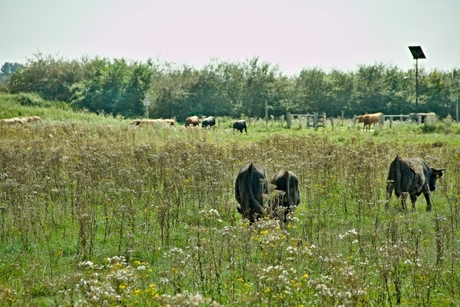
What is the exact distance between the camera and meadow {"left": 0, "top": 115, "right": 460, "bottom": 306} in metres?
6.68

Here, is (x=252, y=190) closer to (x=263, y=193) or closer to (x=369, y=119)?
(x=263, y=193)

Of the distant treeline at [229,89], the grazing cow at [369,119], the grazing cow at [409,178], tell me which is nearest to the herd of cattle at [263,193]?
the grazing cow at [409,178]

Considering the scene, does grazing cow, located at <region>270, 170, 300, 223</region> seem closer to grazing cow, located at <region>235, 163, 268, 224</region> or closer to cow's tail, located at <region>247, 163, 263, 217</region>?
grazing cow, located at <region>235, 163, 268, 224</region>

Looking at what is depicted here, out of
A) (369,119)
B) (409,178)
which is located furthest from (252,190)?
(369,119)

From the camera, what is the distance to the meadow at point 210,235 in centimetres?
668

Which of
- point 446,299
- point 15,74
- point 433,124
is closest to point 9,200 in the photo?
point 446,299

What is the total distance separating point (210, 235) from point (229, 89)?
4825 cm

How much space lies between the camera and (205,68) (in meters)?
58.3

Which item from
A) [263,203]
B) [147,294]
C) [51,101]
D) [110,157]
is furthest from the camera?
[51,101]

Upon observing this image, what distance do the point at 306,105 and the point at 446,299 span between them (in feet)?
162

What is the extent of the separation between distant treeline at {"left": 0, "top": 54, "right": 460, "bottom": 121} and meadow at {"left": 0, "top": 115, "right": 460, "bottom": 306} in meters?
34.5

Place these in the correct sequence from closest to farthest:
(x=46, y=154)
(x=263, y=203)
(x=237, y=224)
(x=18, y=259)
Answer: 1. (x=18, y=259)
2. (x=263, y=203)
3. (x=237, y=224)
4. (x=46, y=154)

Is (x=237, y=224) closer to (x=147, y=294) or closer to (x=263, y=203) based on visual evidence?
(x=263, y=203)

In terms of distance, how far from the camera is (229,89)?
186ft
